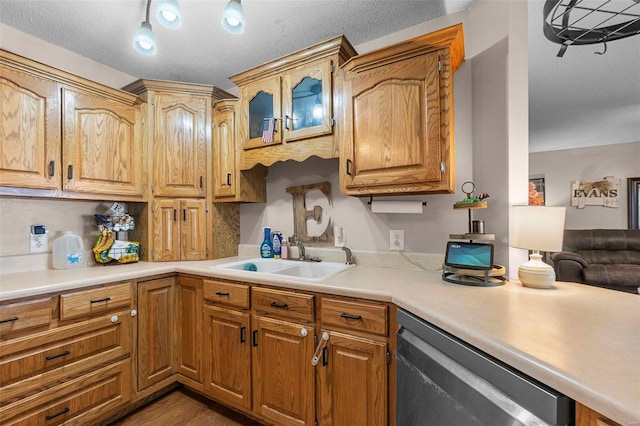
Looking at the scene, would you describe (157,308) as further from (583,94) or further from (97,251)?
(583,94)

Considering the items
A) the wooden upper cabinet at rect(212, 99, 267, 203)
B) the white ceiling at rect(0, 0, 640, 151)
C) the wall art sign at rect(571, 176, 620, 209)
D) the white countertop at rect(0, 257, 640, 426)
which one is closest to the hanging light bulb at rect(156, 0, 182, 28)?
the white ceiling at rect(0, 0, 640, 151)

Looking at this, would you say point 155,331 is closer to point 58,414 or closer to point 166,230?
point 58,414

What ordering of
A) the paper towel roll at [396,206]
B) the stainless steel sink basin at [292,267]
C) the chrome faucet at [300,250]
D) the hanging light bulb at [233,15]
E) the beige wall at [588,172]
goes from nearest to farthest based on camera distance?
the hanging light bulb at [233,15] → the paper towel roll at [396,206] → the stainless steel sink basin at [292,267] → the chrome faucet at [300,250] → the beige wall at [588,172]

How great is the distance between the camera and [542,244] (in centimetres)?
118

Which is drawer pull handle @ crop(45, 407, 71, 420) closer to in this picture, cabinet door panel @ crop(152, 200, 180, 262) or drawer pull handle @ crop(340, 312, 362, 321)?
cabinet door panel @ crop(152, 200, 180, 262)

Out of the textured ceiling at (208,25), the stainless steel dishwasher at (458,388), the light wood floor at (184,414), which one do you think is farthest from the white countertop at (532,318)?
the textured ceiling at (208,25)

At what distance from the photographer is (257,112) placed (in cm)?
202

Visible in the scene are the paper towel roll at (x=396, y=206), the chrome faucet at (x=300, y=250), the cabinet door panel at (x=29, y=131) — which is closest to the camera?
the cabinet door panel at (x=29, y=131)

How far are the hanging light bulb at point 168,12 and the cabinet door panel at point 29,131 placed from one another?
0.98 metres

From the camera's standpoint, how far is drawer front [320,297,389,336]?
123 centimetres

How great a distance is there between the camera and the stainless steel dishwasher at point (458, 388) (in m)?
0.60

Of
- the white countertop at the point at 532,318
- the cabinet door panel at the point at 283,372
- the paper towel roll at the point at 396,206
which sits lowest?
the cabinet door panel at the point at 283,372

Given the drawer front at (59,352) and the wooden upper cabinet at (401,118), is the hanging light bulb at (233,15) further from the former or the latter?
the drawer front at (59,352)

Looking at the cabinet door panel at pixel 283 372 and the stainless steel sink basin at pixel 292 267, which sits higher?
the stainless steel sink basin at pixel 292 267
